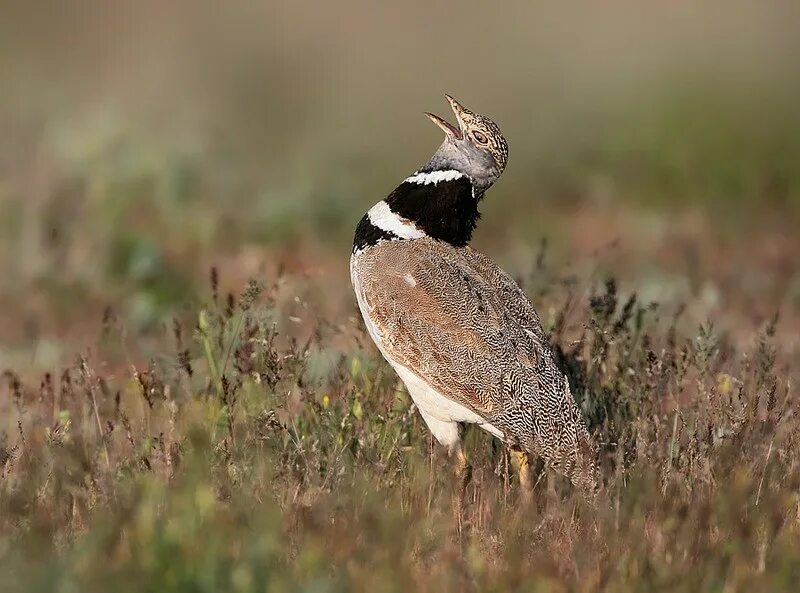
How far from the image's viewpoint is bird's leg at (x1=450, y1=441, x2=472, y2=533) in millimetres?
5113

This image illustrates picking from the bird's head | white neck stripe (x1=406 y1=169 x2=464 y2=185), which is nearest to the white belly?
white neck stripe (x1=406 y1=169 x2=464 y2=185)

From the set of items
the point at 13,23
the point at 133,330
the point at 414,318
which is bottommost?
the point at 133,330

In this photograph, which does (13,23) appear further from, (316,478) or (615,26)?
(316,478)

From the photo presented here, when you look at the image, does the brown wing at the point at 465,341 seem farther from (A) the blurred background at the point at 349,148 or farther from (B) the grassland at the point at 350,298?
(A) the blurred background at the point at 349,148

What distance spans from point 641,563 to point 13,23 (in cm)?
971

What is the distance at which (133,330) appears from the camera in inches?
317

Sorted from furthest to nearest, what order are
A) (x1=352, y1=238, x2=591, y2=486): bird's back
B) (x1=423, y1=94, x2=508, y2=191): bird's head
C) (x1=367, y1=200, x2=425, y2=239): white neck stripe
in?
1. (x1=423, y1=94, x2=508, y2=191): bird's head
2. (x1=367, y1=200, x2=425, y2=239): white neck stripe
3. (x1=352, y1=238, x2=591, y2=486): bird's back

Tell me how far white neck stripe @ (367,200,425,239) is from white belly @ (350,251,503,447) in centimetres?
27

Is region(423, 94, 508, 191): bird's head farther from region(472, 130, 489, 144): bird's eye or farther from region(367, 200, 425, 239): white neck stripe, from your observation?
region(367, 200, 425, 239): white neck stripe

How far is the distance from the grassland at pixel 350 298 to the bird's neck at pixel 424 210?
0.50 metres

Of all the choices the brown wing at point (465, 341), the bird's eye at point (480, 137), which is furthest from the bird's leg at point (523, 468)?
the bird's eye at point (480, 137)

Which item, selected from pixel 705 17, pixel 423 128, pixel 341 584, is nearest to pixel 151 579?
pixel 341 584

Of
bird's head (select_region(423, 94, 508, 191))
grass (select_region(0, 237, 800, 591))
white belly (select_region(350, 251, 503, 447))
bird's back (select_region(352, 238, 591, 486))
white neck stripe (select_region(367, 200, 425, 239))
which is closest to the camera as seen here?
grass (select_region(0, 237, 800, 591))

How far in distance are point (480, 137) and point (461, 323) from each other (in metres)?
0.90
